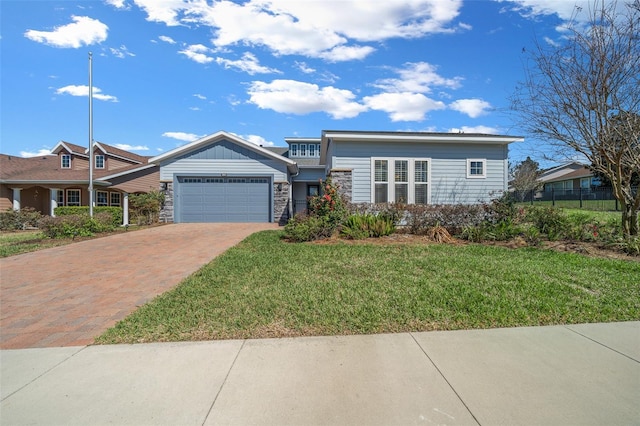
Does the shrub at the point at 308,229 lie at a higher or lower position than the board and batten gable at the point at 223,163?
lower

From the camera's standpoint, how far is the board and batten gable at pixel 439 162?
12.4 metres

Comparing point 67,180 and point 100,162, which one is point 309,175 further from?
point 100,162

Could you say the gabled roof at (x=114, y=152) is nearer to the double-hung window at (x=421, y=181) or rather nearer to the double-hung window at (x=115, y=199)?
the double-hung window at (x=115, y=199)

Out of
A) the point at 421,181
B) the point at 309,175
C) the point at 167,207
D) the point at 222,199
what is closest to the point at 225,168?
the point at 222,199

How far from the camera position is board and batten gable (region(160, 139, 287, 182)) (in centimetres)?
1652

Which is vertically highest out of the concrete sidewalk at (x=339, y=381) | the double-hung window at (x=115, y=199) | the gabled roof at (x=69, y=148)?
the gabled roof at (x=69, y=148)

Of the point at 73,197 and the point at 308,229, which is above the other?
the point at 73,197

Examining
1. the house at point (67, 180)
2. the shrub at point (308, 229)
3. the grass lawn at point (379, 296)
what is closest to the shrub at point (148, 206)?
the house at point (67, 180)

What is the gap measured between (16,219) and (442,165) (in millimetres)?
19344

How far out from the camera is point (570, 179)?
33.5 m

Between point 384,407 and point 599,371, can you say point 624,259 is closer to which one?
point 599,371

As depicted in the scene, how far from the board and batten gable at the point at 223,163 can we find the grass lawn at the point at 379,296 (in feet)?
34.5

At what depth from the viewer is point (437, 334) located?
3.36 metres

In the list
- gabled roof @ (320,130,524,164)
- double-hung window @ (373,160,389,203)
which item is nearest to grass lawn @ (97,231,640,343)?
double-hung window @ (373,160,389,203)
